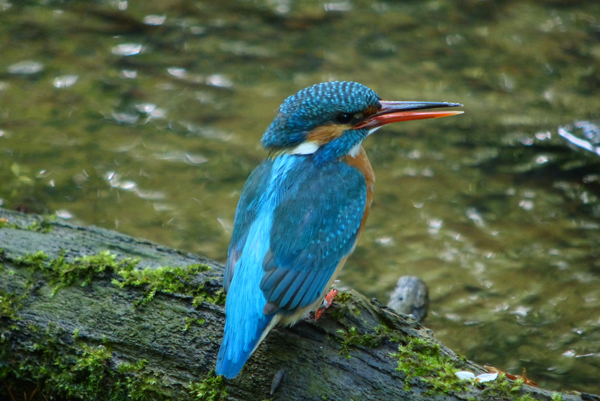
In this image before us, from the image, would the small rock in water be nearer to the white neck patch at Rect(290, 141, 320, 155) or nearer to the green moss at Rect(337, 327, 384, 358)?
the green moss at Rect(337, 327, 384, 358)

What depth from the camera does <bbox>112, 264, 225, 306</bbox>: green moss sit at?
10.3ft

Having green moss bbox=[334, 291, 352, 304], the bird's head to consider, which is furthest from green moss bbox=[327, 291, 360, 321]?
the bird's head

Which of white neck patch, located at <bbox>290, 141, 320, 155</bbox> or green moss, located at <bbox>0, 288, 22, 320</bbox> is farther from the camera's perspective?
white neck patch, located at <bbox>290, 141, 320, 155</bbox>

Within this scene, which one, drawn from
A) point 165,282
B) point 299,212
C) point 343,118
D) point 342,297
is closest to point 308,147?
point 343,118

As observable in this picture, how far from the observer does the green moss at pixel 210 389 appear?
2.80 meters

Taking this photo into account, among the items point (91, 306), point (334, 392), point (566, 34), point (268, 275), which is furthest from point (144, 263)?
point (566, 34)

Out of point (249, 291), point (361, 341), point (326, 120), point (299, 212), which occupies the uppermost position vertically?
point (326, 120)

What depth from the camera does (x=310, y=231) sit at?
3029 mm

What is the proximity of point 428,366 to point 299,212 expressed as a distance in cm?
90

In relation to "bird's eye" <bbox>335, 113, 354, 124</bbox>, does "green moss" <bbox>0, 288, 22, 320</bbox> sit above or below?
below

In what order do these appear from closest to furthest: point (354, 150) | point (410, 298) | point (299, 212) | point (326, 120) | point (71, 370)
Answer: point (71, 370), point (299, 212), point (326, 120), point (354, 150), point (410, 298)

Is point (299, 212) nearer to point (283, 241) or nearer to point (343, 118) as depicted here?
point (283, 241)

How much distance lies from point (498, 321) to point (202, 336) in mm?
2909

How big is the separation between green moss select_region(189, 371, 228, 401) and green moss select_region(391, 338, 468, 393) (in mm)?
770
